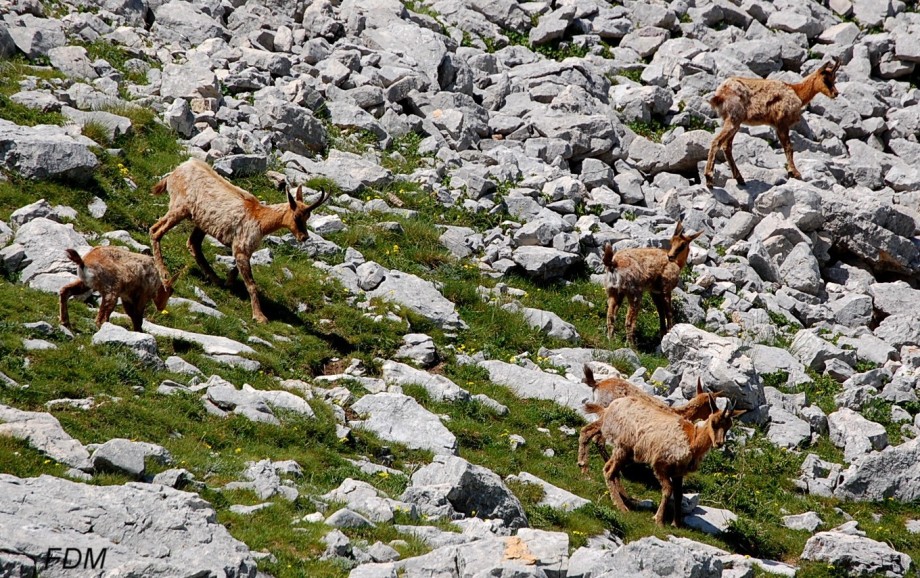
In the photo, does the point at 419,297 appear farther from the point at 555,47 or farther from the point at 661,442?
the point at 555,47

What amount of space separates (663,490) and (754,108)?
42.7ft

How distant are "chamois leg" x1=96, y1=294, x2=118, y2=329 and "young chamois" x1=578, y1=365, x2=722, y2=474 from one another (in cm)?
653

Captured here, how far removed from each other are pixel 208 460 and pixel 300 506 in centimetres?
122

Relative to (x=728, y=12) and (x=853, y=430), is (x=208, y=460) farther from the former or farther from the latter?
(x=728, y=12)

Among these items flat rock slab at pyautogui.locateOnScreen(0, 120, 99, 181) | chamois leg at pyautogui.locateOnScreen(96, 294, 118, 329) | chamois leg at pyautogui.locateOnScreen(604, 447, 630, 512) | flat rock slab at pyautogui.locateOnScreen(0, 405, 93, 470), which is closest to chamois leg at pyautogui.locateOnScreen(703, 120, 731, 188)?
chamois leg at pyautogui.locateOnScreen(604, 447, 630, 512)

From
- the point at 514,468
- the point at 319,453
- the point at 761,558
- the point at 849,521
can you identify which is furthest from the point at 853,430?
the point at 319,453

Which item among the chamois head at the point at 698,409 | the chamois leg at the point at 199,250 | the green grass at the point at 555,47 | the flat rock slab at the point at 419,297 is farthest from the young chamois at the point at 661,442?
the green grass at the point at 555,47

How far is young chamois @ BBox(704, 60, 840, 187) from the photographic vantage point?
22.3 meters

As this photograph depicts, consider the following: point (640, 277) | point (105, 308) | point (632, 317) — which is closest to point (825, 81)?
point (640, 277)

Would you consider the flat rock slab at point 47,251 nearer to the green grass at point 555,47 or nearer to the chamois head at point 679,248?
the chamois head at point 679,248

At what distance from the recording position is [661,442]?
491 inches

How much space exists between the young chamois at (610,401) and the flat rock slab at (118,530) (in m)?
6.23

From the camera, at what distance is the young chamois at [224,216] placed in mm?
15844

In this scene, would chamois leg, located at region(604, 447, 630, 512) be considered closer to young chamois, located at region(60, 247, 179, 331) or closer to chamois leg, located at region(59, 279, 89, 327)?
young chamois, located at region(60, 247, 179, 331)
